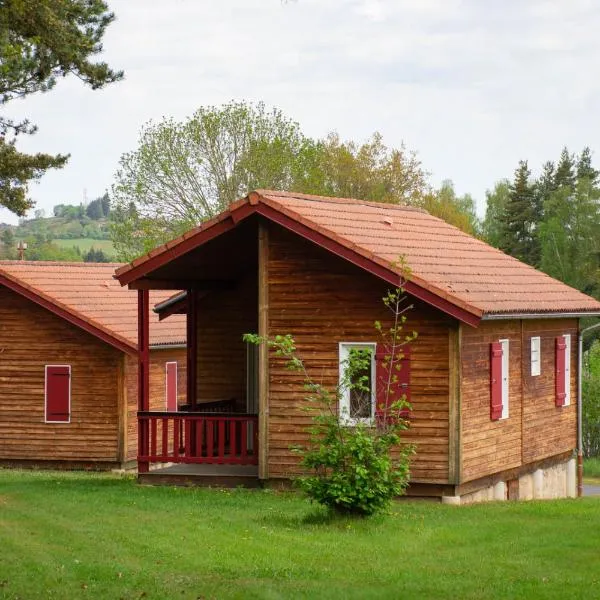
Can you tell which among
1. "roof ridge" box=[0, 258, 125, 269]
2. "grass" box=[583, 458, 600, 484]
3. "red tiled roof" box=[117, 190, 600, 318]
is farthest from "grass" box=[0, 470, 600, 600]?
"grass" box=[583, 458, 600, 484]

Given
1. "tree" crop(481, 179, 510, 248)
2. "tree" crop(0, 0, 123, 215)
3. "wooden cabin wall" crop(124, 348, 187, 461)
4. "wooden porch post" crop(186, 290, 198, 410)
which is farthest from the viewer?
"tree" crop(481, 179, 510, 248)

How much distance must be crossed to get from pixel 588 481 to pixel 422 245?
29839 mm

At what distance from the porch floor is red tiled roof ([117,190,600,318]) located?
355 centimetres

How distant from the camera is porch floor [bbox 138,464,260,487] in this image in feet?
76.4

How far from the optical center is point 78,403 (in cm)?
3105

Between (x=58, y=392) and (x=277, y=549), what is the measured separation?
15.7 metres

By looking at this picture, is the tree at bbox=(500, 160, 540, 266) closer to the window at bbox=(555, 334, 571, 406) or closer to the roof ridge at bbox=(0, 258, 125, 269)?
the roof ridge at bbox=(0, 258, 125, 269)

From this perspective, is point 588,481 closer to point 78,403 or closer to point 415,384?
point 78,403

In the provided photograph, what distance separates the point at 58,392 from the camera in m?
31.0

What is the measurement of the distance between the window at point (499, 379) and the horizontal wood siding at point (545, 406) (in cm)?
124

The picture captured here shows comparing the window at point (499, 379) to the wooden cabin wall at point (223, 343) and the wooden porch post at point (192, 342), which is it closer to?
the wooden cabin wall at point (223, 343)

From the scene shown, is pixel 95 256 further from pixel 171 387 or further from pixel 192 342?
pixel 192 342

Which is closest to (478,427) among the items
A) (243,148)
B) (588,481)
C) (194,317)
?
(194,317)

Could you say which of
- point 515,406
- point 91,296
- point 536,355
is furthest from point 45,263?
point 515,406
